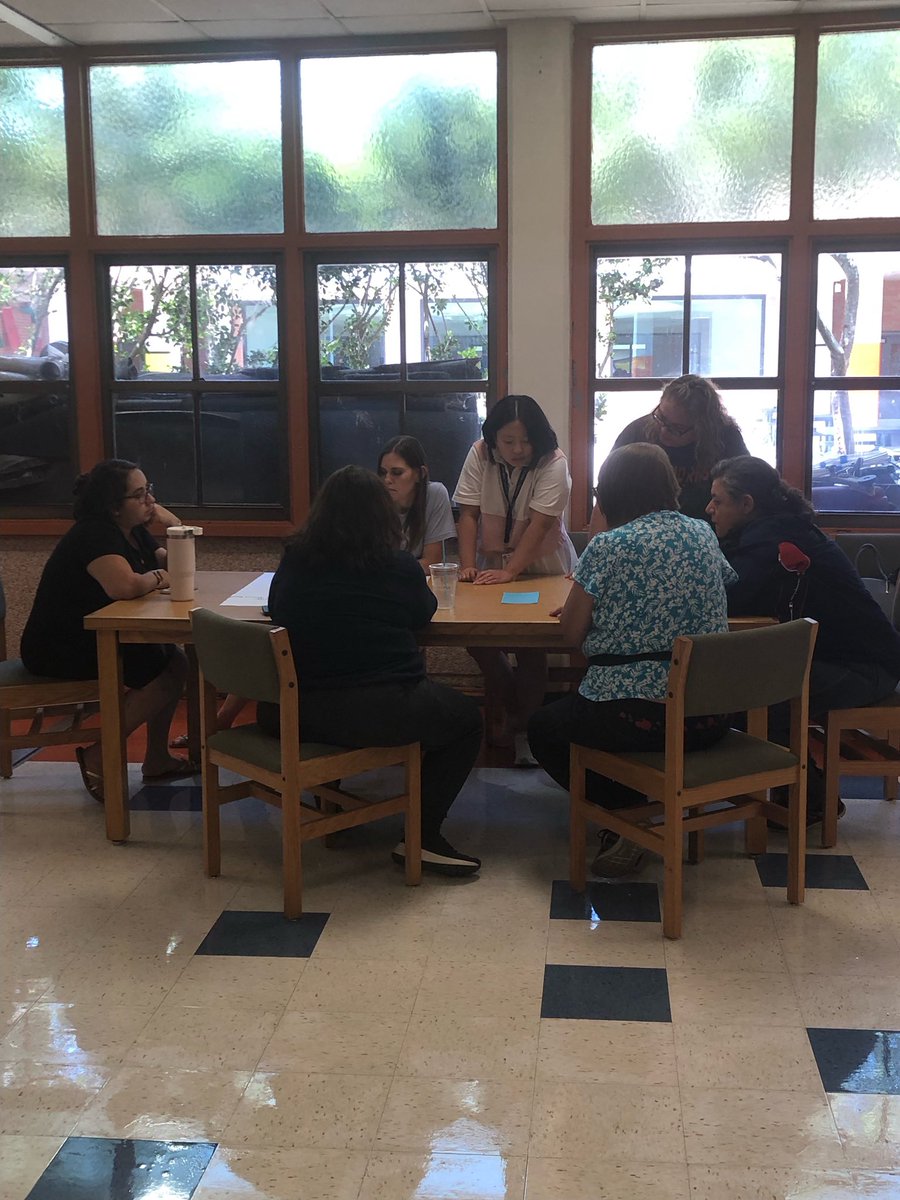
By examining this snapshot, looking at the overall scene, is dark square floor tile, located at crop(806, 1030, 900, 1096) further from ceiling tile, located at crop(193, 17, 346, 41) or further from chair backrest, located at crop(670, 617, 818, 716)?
ceiling tile, located at crop(193, 17, 346, 41)

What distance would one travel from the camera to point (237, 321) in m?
5.11

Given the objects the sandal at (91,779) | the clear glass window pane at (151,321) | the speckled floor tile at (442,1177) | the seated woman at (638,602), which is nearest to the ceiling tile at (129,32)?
the clear glass window pane at (151,321)

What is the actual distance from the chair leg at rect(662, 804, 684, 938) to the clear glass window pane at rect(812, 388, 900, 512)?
8.39 feet

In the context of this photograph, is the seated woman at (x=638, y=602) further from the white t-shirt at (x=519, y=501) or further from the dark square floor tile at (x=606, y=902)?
the white t-shirt at (x=519, y=501)

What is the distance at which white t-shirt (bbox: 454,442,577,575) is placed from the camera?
404 centimetres

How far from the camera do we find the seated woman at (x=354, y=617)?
9.86ft

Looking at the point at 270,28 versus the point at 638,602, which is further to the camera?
the point at 270,28

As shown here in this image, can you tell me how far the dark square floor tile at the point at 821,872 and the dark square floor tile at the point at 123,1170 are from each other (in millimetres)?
1720

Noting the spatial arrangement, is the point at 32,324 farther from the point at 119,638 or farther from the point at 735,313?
the point at 735,313

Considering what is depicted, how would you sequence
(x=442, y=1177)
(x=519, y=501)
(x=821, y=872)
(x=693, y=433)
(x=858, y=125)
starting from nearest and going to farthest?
(x=442, y=1177) → (x=821, y=872) → (x=693, y=433) → (x=519, y=501) → (x=858, y=125)

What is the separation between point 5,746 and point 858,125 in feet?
12.8

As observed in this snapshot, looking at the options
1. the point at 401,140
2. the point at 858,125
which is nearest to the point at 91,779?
the point at 401,140

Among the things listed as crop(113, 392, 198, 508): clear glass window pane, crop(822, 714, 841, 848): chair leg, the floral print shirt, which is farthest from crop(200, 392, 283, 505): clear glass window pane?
crop(822, 714, 841, 848): chair leg

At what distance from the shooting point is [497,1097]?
216 cm
